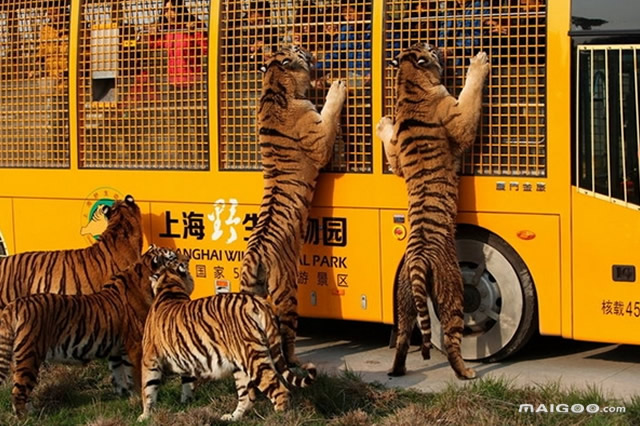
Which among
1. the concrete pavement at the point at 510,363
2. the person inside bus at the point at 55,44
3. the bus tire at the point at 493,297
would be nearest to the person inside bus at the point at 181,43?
the person inside bus at the point at 55,44

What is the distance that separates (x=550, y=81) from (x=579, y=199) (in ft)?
2.63

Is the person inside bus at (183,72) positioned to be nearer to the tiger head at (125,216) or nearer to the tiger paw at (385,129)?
the tiger head at (125,216)

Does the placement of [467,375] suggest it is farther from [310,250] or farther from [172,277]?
[172,277]

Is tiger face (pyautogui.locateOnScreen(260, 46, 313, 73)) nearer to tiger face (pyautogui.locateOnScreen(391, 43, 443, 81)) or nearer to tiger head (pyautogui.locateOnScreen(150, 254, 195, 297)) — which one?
tiger face (pyautogui.locateOnScreen(391, 43, 443, 81))

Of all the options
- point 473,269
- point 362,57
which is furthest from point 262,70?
point 473,269

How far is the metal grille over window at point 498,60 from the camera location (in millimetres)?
7465

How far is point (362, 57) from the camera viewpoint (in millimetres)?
8016

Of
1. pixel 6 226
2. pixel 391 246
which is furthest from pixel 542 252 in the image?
pixel 6 226

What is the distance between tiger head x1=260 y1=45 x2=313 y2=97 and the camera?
804 cm

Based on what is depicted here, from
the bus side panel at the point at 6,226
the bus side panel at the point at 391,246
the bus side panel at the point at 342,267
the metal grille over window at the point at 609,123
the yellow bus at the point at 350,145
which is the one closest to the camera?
the metal grille over window at the point at 609,123

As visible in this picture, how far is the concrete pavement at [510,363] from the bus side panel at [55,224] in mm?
1946

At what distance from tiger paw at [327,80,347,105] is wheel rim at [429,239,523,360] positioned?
1.33 m

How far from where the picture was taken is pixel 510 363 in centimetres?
800

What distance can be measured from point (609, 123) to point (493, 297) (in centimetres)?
150
